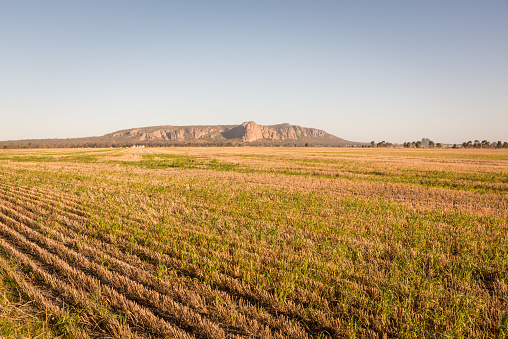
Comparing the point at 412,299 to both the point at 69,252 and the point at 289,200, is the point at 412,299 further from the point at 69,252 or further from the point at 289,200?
the point at 289,200

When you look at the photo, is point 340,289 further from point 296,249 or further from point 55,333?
point 55,333

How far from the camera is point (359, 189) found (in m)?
16.1

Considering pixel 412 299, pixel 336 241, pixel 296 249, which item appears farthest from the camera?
pixel 336 241

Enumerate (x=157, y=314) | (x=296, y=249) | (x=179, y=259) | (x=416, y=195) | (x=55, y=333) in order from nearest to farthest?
(x=55, y=333)
(x=157, y=314)
(x=179, y=259)
(x=296, y=249)
(x=416, y=195)

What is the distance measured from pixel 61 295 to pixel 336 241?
237 inches

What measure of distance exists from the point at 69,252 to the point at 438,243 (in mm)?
8921

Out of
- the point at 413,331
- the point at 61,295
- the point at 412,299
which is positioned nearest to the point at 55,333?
the point at 61,295

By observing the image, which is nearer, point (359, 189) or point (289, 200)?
point (289, 200)

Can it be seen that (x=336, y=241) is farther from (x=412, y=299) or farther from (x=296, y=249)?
(x=412, y=299)

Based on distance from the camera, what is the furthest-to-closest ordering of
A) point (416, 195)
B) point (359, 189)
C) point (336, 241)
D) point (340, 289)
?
point (359, 189) < point (416, 195) < point (336, 241) < point (340, 289)

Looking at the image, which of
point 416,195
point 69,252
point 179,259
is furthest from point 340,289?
point 416,195

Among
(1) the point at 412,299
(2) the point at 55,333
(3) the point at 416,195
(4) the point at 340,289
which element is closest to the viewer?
(2) the point at 55,333

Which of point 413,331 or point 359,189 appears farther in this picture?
point 359,189

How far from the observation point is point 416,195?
572 inches
